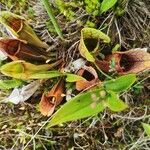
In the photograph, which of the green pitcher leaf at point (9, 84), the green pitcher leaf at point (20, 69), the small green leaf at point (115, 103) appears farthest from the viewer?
the green pitcher leaf at point (9, 84)

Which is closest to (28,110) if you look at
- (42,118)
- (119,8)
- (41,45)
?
(42,118)

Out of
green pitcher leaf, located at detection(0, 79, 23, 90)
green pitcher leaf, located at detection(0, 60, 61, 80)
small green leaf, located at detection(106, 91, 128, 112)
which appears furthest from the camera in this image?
green pitcher leaf, located at detection(0, 79, 23, 90)

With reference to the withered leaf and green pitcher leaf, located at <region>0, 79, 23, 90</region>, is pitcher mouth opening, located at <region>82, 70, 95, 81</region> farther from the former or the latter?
green pitcher leaf, located at <region>0, 79, 23, 90</region>

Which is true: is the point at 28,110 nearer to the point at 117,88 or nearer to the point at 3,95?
the point at 3,95

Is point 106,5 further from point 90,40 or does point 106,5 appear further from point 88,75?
point 88,75

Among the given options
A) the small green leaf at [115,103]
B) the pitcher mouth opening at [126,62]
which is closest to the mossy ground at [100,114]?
the pitcher mouth opening at [126,62]

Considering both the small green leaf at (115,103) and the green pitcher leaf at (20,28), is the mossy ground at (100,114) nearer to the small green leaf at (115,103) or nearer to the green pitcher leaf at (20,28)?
the green pitcher leaf at (20,28)

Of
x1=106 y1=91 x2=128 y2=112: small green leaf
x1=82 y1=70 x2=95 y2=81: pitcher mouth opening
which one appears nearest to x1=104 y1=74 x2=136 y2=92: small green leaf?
x1=106 y1=91 x2=128 y2=112: small green leaf

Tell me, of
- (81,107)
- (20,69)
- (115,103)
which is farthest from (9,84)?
(115,103)
